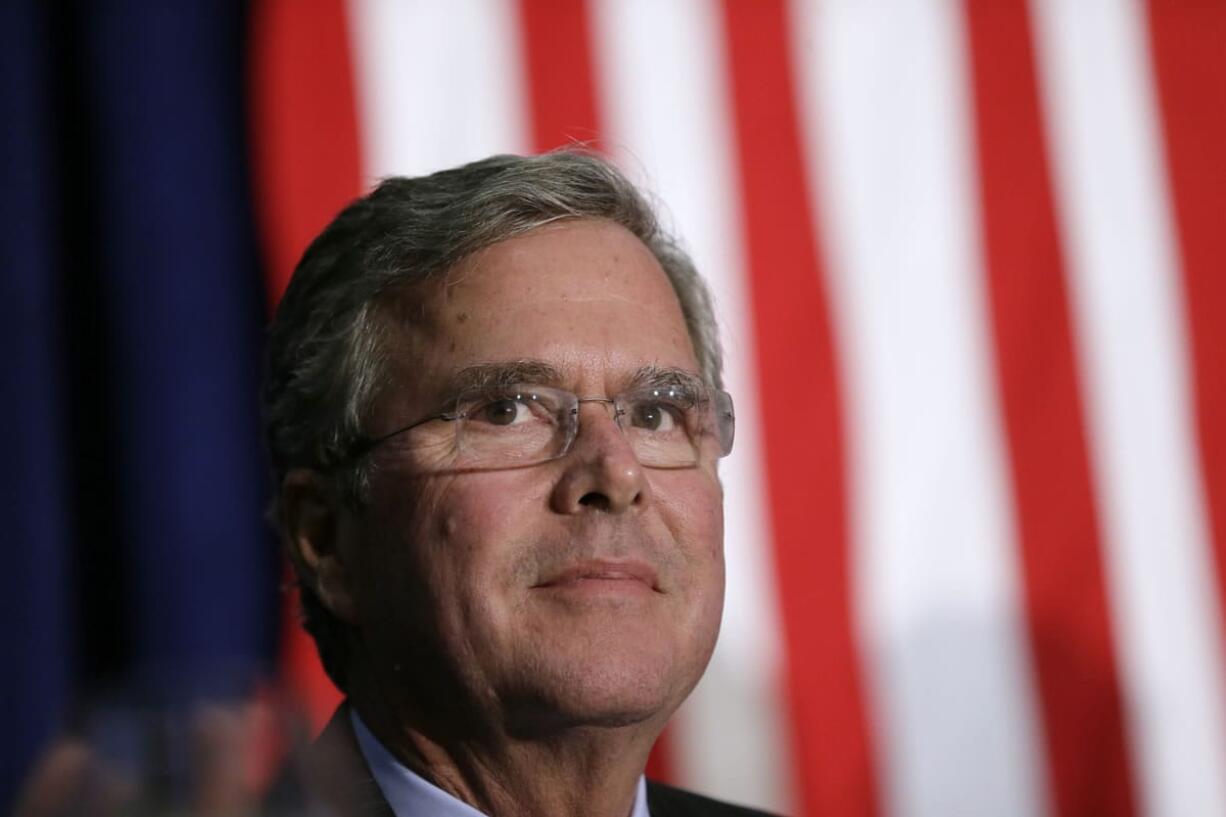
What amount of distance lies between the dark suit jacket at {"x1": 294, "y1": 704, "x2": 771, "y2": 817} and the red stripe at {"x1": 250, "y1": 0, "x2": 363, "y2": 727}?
0.80 meters

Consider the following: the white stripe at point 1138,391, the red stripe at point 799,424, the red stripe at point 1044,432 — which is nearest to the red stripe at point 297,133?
the red stripe at point 799,424

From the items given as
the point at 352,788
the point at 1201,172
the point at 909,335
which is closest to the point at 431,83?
the point at 909,335

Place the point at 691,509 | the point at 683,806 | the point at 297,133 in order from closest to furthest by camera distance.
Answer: the point at 691,509 → the point at 683,806 → the point at 297,133

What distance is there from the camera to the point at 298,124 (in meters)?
2.45

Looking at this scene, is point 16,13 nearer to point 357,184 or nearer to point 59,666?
point 357,184

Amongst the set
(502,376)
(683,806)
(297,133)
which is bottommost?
(683,806)

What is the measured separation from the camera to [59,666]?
7.55ft

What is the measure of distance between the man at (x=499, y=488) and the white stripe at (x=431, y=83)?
0.84m

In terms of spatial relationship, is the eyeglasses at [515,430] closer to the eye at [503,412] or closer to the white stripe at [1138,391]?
the eye at [503,412]

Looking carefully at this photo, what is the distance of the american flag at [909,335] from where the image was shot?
2.47 meters

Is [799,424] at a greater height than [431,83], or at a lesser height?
lesser

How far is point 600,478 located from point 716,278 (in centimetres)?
111

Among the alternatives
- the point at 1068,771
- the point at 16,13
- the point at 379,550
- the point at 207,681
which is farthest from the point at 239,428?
the point at 207,681

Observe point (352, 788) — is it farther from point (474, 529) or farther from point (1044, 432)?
point (1044, 432)
